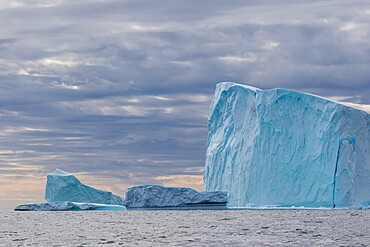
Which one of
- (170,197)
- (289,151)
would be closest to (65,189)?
(170,197)

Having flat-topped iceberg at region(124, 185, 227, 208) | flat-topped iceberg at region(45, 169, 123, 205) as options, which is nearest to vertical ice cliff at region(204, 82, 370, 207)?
flat-topped iceberg at region(124, 185, 227, 208)

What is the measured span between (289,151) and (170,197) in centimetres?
844

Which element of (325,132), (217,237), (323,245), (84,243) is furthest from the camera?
(325,132)

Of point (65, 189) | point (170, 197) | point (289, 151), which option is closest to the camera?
point (289, 151)

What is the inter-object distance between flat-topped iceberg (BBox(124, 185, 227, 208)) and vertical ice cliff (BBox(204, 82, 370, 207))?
7.24ft

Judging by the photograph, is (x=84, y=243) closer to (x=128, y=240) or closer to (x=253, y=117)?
(x=128, y=240)

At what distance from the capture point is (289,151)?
46938 millimetres

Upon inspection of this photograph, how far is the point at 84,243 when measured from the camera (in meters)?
23.3

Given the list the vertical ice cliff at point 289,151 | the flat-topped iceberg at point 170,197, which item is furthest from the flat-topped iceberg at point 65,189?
the vertical ice cliff at point 289,151

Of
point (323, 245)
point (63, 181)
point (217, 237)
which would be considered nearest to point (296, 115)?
point (63, 181)

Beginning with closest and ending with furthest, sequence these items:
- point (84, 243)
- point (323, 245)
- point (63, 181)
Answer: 1. point (323, 245)
2. point (84, 243)
3. point (63, 181)

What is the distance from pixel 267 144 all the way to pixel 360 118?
20.3ft

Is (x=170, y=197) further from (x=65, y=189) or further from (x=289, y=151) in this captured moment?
(x=65, y=189)

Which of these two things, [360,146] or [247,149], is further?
[247,149]
